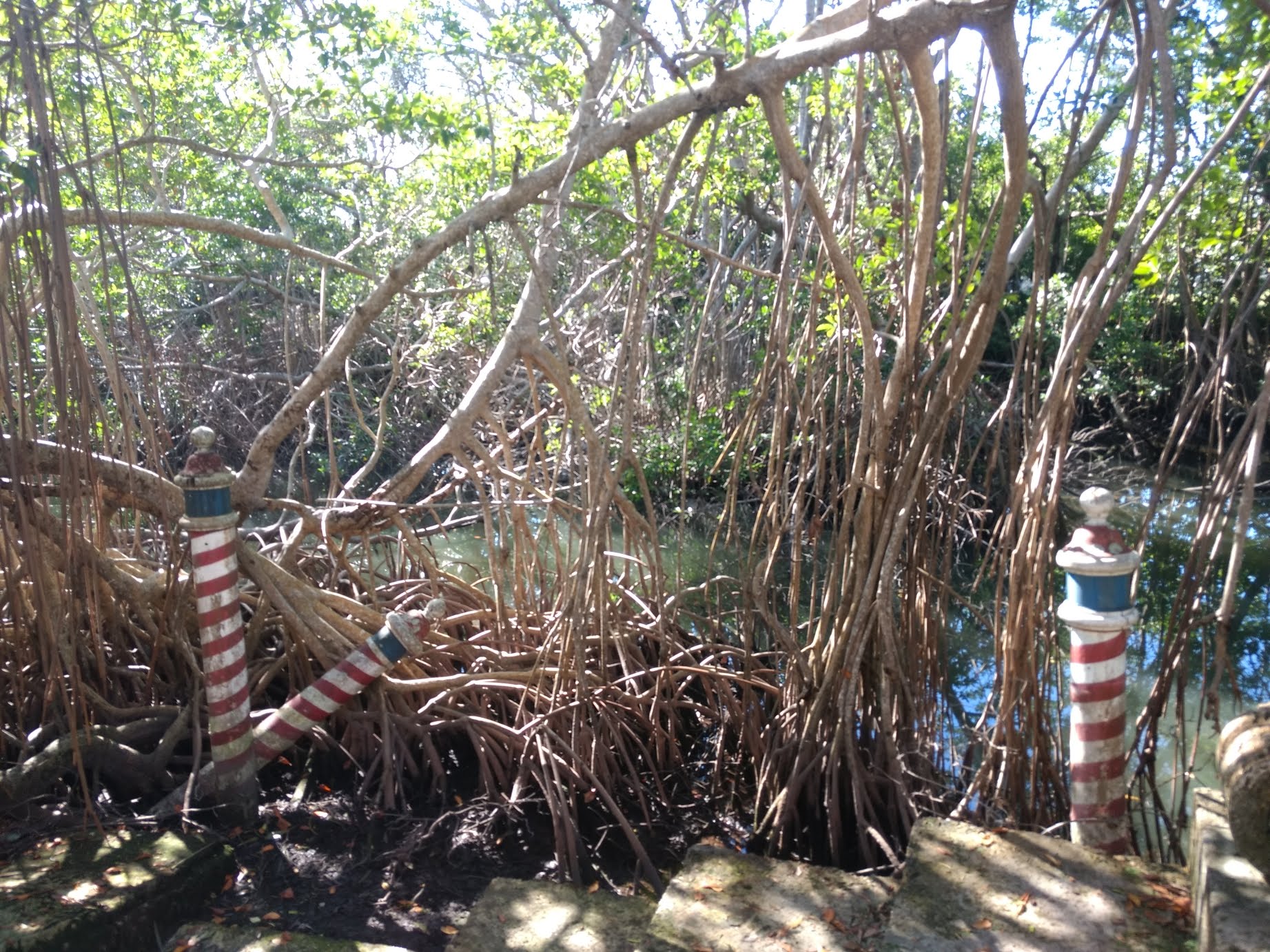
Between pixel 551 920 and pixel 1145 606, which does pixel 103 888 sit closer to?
pixel 551 920

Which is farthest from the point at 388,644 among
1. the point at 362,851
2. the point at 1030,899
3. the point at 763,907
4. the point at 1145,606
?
the point at 1145,606

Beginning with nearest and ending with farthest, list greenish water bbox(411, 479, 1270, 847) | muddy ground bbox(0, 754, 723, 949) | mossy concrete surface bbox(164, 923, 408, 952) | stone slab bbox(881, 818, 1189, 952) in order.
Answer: stone slab bbox(881, 818, 1189, 952) → mossy concrete surface bbox(164, 923, 408, 952) → muddy ground bbox(0, 754, 723, 949) → greenish water bbox(411, 479, 1270, 847)

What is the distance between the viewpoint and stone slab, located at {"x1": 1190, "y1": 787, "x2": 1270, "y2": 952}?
189 cm

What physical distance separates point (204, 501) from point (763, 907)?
6.92ft

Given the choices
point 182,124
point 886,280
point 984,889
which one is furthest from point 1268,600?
point 182,124

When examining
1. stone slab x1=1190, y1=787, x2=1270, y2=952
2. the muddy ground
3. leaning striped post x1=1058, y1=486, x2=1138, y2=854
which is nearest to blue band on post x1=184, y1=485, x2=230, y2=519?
the muddy ground

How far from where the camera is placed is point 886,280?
5.17 metres

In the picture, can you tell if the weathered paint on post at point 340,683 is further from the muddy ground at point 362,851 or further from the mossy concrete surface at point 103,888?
the mossy concrete surface at point 103,888

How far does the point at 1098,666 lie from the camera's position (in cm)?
259

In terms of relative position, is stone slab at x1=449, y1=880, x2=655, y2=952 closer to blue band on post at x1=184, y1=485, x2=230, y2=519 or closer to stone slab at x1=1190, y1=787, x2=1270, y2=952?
stone slab at x1=1190, y1=787, x2=1270, y2=952

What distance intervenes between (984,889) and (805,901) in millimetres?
456

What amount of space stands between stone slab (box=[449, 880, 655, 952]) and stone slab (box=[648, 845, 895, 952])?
0.55 feet

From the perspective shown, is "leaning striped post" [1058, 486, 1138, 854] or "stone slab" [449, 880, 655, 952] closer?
"leaning striped post" [1058, 486, 1138, 854]

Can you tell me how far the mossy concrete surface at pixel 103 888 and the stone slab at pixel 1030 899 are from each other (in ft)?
6.40
